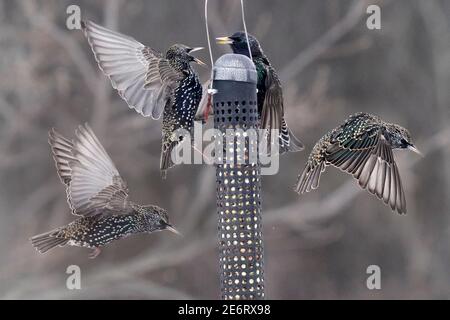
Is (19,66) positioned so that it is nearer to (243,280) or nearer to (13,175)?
(13,175)

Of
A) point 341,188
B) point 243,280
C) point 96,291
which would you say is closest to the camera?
point 243,280

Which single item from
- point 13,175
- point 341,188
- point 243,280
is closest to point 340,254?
point 341,188

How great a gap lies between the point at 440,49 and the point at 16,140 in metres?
3.76

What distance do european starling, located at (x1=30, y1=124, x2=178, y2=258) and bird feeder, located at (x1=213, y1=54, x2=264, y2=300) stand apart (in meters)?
0.51

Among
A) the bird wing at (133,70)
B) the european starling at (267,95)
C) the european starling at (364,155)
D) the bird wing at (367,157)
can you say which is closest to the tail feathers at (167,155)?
the bird wing at (133,70)

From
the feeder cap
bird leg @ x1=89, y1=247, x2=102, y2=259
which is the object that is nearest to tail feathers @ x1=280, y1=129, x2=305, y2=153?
the feeder cap

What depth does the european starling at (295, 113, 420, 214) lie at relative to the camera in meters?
4.70

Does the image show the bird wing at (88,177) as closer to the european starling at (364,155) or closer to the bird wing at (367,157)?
the european starling at (364,155)

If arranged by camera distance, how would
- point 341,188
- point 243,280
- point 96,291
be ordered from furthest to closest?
point 341,188 → point 96,291 → point 243,280

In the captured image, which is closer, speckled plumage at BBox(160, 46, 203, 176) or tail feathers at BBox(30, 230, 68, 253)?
speckled plumage at BBox(160, 46, 203, 176)

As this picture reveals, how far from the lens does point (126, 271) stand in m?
8.59

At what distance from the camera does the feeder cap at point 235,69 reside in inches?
155

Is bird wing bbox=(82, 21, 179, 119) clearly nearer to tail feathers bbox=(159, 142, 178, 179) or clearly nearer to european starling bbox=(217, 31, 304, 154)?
tail feathers bbox=(159, 142, 178, 179)

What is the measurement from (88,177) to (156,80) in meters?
0.53
